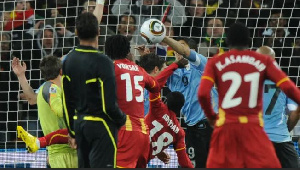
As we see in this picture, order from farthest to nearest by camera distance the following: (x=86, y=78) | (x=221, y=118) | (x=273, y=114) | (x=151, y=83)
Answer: (x=273, y=114), (x=151, y=83), (x=86, y=78), (x=221, y=118)

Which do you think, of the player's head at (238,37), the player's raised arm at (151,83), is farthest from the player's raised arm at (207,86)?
the player's raised arm at (151,83)

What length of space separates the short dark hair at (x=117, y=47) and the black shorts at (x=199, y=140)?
200cm

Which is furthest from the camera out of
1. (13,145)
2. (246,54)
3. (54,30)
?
(54,30)

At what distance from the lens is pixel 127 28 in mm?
12031

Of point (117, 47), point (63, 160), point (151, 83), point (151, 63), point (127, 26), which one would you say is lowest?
point (63, 160)

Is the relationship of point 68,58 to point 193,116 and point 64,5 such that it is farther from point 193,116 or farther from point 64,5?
point 64,5


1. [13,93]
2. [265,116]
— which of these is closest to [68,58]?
[265,116]

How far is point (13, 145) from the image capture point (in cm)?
1142

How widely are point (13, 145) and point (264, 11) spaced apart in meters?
4.40

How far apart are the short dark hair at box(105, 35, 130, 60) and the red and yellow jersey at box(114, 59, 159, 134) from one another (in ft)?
0.21

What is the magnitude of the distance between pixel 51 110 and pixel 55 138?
315mm

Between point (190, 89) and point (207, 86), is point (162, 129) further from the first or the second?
point (207, 86)

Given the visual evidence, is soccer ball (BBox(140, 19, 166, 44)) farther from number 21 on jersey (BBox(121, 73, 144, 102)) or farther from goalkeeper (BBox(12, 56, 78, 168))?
goalkeeper (BBox(12, 56, 78, 168))

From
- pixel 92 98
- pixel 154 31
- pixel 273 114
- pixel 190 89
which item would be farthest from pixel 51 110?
pixel 273 114
